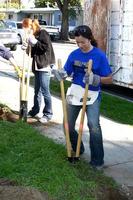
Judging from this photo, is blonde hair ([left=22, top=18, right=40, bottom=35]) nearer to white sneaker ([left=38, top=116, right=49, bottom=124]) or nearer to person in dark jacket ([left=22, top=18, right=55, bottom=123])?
person in dark jacket ([left=22, top=18, right=55, bottom=123])

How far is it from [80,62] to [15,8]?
232 ft

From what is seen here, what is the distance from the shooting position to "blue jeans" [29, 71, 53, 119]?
8.34 metres

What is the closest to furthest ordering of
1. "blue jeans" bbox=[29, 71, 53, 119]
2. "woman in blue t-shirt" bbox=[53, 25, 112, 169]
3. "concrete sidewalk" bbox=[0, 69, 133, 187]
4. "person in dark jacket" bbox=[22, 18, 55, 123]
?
"woman in blue t-shirt" bbox=[53, 25, 112, 169] → "concrete sidewalk" bbox=[0, 69, 133, 187] → "person in dark jacket" bbox=[22, 18, 55, 123] → "blue jeans" bbox=[29, 71, 53, 119]

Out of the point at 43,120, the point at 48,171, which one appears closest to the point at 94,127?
the point at 48,171

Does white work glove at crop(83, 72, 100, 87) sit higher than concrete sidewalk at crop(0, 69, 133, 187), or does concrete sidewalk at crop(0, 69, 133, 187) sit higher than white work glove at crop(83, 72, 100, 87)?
white work glove at crop(83, 72, 100, 87)

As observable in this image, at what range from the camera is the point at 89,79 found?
18.5 ft

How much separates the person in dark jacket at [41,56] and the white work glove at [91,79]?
2.39 metres

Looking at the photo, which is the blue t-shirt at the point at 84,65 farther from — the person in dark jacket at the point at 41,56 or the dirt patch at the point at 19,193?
the person in dark jacket at the point at 41,56

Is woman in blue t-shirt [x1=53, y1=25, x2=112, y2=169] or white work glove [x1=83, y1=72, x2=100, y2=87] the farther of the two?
woman in blue t-shirt [x1=53, y1=25, x2=112, y2=169]

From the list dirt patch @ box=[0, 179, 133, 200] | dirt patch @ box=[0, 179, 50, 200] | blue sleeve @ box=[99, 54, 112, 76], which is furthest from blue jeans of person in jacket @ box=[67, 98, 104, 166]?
dirt patch @ box=[0, 179, 50, 200]

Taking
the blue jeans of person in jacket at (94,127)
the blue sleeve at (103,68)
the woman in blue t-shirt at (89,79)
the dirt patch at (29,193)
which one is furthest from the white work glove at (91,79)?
the dirt patch at (29,193)

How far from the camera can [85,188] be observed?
5.37 m

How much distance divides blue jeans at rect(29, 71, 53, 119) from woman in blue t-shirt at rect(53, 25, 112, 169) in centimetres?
214

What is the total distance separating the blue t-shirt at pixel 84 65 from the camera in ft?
19.2
